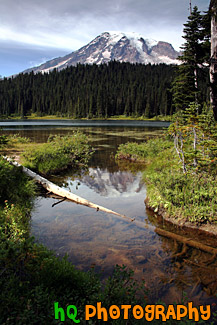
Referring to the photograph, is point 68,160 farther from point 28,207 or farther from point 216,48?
point 216,48

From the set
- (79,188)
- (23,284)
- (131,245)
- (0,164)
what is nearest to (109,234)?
(131,245)

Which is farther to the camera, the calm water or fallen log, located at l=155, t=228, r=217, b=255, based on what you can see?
fallen log, located at l=155, t=228, r=217, b=255

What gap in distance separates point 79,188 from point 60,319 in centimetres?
1032

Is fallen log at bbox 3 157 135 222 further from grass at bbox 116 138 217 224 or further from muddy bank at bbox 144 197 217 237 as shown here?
grass at bbox 116 138 217 224

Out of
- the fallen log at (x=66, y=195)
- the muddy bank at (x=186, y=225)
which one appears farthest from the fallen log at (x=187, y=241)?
the fallen log at (x=66, y=195)

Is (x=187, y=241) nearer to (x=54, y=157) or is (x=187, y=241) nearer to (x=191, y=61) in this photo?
(x=54, y=157)

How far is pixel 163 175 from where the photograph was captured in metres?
9.97

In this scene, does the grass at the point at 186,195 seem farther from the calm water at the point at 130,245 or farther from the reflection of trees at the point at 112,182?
the reflection of trees at the point at 112,182

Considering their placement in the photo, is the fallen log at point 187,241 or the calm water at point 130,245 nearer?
the calm water at point 130,245

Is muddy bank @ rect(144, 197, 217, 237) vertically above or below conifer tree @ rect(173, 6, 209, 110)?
below

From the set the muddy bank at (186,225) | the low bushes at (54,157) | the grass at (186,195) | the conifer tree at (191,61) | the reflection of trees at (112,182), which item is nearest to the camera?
the muddy bank at (186,225)

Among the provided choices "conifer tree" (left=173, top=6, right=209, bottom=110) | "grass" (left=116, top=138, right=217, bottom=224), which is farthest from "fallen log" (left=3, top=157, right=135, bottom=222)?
"conifer tree" (left=173, top=6, right=209, bottom=110)

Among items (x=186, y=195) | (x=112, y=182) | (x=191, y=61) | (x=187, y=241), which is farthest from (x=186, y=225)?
(x=191, y=61)

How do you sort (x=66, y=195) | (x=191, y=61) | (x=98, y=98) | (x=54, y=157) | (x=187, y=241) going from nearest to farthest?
(x=187, y=241), (x=66, y=195), (x=54, y=157), (x=191, y=61), (x=98, y=98)
